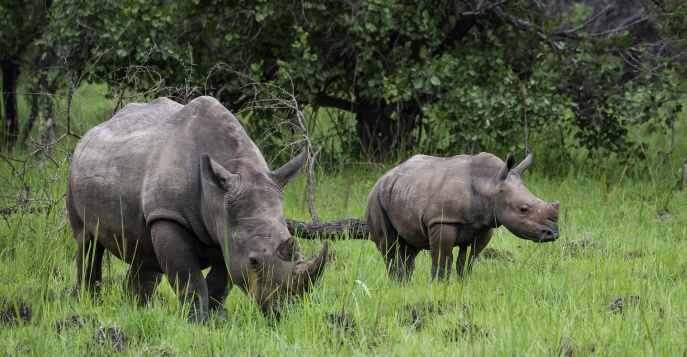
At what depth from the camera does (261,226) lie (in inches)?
203

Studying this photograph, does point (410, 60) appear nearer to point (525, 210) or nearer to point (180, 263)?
point (525, 210)

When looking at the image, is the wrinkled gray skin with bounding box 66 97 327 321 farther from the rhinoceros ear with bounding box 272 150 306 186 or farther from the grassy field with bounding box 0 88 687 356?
the grassy field with bounding box 0 88 687 356

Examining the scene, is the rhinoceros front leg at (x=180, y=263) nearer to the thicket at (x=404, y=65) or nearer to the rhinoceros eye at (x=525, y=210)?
the rhinoceros eye at (x=525, y=210)

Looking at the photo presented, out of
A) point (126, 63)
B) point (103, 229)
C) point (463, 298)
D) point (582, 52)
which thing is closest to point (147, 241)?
point (103, 229)

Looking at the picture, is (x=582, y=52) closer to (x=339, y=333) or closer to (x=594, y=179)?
(x=594, y=179)

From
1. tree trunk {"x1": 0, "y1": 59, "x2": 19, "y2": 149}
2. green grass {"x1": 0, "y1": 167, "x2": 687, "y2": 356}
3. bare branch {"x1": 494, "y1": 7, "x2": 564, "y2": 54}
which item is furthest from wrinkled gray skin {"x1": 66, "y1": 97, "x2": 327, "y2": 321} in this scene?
tree trunk {"x1": 0, "y1": 59, "x2": 19, "y2": 149}

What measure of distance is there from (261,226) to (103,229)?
48.7 inches

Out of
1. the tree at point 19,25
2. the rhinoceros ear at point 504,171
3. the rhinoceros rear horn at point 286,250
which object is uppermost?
the tree at point 19,25

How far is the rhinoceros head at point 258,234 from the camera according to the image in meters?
5.00

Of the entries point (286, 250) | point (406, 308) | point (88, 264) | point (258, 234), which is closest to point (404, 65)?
point (88, 264)

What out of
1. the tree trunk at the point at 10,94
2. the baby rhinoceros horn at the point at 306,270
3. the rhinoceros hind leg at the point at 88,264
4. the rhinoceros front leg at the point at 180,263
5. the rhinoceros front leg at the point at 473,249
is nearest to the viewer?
the baby rhinoceros horn at the point at 306,270

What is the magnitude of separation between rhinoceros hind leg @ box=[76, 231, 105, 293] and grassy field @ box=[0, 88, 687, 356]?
0.39 feet

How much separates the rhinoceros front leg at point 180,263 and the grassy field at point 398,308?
98 mm

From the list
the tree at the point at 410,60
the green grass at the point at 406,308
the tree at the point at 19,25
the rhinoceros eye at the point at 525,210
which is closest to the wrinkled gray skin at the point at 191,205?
the green grass at the point at 406,308
